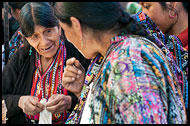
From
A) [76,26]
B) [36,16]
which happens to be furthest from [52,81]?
[76,26]

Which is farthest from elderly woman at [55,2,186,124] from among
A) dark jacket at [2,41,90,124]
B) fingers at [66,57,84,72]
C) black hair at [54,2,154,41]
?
dark jacket at [2,41,90,124]

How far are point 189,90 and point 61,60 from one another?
3.95ft

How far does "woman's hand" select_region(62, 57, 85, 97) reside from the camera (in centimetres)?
173

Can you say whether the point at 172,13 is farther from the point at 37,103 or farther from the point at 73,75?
the point at 37,103

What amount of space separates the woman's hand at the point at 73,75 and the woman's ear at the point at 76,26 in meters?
0.34

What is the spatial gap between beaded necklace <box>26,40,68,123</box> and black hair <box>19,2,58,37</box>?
0.89 ft

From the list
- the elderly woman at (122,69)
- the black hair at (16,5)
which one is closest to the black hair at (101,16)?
the elderly woman at (122,69)

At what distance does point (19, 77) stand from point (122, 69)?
153cm

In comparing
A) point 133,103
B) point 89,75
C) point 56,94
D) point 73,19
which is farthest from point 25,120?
point 133,103

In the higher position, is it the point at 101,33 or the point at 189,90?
the point at 101,33

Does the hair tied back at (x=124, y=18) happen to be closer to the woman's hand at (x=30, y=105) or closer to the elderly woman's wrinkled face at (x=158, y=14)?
the elderly woman's wrinkled face at (x=158, y=14)

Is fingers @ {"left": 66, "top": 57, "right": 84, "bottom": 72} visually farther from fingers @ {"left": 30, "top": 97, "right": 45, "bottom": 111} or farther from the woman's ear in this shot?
fingers @ {"left": 30, "top": 97, "right": 45, "bottom": 111}

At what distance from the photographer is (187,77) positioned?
5.42 feet

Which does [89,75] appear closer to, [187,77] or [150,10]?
[187,77]
